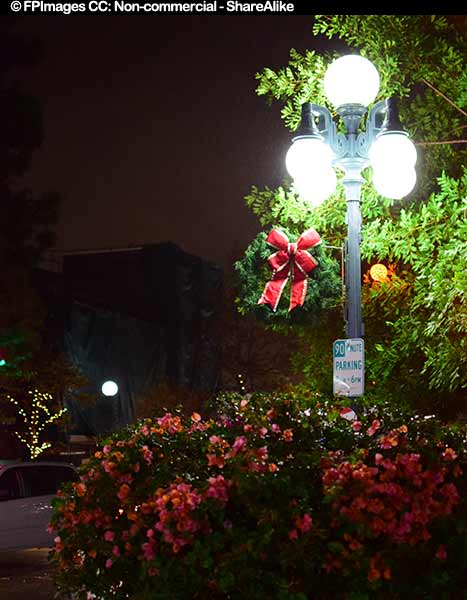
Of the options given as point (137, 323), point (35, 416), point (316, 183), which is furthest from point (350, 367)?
point (137, 323)

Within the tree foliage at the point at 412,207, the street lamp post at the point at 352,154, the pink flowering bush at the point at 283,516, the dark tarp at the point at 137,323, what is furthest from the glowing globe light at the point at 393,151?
the dark tarp at the point at 137,323

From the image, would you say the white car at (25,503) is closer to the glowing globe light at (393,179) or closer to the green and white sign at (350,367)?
the green and white sign at (350,367)

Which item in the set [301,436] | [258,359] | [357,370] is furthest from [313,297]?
[258,359]

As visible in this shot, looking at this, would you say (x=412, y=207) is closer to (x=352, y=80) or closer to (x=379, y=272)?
(x=379, y=272)

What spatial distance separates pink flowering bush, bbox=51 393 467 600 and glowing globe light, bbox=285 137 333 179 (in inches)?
133

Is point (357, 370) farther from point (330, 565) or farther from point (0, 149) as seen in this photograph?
point (0, 149)

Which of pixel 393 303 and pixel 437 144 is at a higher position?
pixel 437 144

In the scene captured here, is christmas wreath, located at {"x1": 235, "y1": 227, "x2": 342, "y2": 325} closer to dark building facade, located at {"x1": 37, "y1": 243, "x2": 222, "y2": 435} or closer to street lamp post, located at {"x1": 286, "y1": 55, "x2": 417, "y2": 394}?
street lamp post, located at {"x1": 286, "y1": 55, "x2": 417, "y2": 394}

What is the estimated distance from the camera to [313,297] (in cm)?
1062

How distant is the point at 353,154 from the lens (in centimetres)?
909

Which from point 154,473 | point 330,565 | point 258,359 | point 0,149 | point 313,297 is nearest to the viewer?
point 330,565

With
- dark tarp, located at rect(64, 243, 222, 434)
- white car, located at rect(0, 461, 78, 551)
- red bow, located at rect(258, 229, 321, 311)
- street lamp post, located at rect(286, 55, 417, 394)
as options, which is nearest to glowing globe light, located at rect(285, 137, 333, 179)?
street lamp post, located at rect(286, 55, 417, 394)

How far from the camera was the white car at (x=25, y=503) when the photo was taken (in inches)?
573

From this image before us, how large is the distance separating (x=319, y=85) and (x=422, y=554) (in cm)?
804
